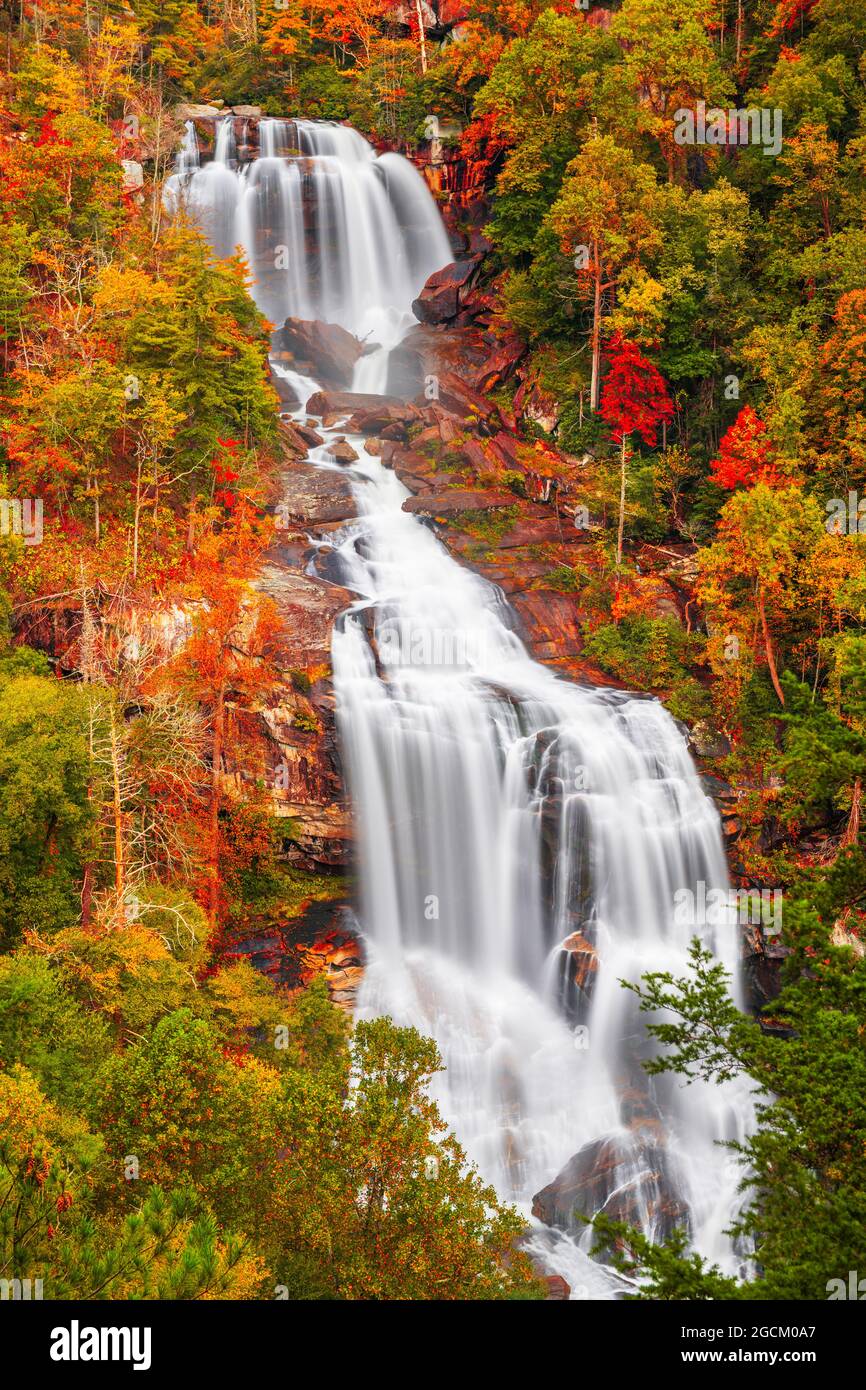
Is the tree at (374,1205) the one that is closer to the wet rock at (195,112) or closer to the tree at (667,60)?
the tree at (667,60)

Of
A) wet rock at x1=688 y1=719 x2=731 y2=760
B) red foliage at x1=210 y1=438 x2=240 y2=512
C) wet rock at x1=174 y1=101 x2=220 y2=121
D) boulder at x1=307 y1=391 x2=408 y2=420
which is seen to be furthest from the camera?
wet rock at x1=174 y1=101 x2=220 y2=121

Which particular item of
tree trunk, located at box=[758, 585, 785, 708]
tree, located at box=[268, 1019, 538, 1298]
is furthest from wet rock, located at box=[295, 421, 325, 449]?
tree, located at box=[268, 1019, 538, 1298]

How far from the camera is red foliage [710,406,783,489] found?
31.6 m

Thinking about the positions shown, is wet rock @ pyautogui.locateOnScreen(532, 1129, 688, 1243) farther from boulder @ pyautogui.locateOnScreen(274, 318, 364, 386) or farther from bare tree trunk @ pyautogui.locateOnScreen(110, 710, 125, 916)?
boulder @ pyautogui.locateOnScreen(274, 318, 364, 386)

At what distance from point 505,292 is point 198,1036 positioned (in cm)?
3503

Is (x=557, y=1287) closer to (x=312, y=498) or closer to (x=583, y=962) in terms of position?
(x=583, y=962)

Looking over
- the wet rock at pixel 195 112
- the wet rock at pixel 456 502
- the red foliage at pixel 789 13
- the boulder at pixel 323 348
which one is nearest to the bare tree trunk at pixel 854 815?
the wet rock at pixel 456 502

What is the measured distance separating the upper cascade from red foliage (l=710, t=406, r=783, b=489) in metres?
18.8

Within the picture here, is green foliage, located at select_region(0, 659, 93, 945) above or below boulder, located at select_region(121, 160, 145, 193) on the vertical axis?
below

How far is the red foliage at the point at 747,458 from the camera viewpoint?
104 ft

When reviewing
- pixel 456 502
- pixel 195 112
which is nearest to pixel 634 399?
pixel 456 502

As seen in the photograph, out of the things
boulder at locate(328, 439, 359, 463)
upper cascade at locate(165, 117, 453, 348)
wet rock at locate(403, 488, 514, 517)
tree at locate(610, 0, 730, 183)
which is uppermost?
tree at locate(610, 0, 730, 183)
